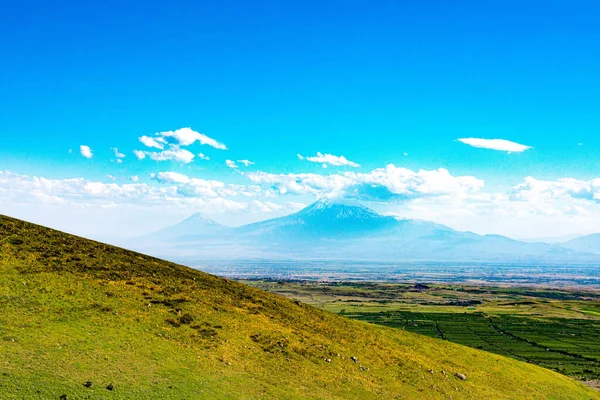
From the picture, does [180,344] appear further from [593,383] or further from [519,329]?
[519,329]

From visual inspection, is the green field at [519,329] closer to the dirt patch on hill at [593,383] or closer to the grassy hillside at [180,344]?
the dirt patch on hill at [593,383]

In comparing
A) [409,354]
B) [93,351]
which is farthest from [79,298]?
[409,354]

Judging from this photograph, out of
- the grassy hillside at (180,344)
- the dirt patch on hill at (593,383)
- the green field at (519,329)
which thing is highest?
the grassy hillside at (180,344)

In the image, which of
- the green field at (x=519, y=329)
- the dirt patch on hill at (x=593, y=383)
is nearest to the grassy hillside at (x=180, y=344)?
the dirt patch on hill at (x=593, y=383)

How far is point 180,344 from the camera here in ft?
103

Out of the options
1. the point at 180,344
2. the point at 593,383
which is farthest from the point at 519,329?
the point at 180,344

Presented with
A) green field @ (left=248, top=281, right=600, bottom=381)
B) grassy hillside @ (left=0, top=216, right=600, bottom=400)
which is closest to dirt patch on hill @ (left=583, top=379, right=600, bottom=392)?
green field @ (left=248, top=281, right=600, bottom=381)

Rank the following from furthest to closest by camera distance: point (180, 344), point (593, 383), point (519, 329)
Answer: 1. point (519, 329)
2. point (593, 383)
3. point (180, 344)

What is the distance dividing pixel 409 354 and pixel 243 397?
21614 millimetres

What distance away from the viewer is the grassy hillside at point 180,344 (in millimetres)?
26375

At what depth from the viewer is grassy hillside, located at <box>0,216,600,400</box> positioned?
26375 mm

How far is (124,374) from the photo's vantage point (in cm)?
2645

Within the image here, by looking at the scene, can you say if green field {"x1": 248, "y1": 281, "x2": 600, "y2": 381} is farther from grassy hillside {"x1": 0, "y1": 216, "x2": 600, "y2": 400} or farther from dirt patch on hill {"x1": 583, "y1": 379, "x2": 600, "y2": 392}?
grassy hillside {"x1": 0, "y1": 216, "x2": 600, "y2": 400}

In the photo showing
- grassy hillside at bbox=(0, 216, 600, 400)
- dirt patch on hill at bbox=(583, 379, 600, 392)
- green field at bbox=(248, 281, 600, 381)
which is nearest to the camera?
grassy hillside at bbox=(0, 216, 600, 400)
